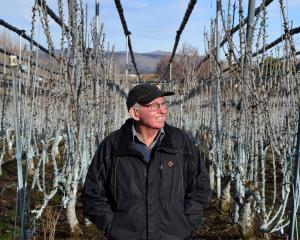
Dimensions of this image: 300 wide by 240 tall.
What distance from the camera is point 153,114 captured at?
271 centimetres

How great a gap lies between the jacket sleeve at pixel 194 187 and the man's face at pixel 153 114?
0.68 feet

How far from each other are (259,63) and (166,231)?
2.31 metres

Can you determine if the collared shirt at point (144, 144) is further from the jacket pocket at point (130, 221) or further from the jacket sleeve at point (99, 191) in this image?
the jacket pocket at point (130, 221)

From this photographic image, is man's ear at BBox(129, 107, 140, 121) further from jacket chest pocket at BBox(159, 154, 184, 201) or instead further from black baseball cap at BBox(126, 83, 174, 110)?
jacket chest pocket at BBox(159, 154, 184, 201)

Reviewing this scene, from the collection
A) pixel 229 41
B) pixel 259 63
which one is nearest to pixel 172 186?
pixel 229 41

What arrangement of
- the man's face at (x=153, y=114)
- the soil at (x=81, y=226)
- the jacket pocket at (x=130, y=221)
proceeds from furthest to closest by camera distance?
the soil at (x=81, y=226) < the man's face at (x=153, y=114) < the jacket pocket at (x=130, y=221)

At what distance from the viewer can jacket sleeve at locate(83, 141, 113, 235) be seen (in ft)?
8.64

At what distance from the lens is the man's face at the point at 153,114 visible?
8.84ft

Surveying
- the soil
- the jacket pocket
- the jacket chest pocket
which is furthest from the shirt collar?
the soil

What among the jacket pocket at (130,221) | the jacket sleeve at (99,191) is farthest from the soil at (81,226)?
the jacket pocket at (130,221)

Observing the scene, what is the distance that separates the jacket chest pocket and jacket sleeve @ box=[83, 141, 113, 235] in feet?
1.08

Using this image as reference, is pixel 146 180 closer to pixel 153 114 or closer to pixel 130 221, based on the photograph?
pixel 130 221

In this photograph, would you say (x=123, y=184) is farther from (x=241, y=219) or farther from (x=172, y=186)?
(x=241, y=219)

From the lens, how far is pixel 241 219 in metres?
4.95
